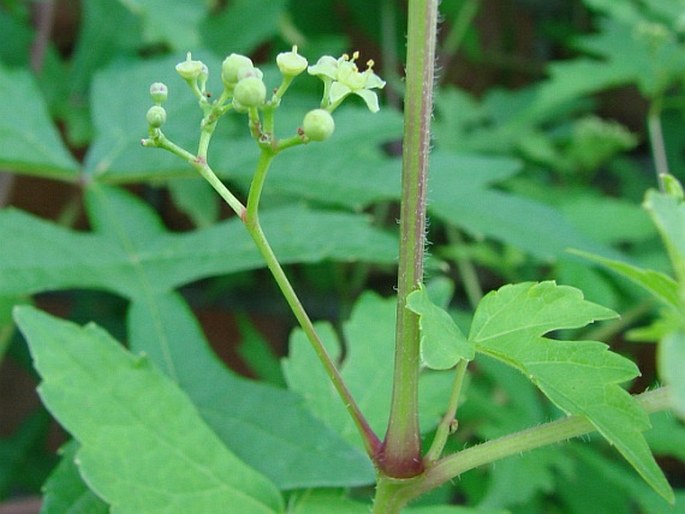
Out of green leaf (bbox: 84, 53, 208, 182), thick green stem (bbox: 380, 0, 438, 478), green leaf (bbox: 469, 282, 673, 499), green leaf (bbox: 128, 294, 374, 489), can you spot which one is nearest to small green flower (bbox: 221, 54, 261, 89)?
thick green stem (bbox: 380, 0, 438, 478)

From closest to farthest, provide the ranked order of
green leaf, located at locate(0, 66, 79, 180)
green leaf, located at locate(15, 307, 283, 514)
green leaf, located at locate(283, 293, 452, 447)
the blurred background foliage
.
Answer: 1. green leaf, located at locate(15, 307, 283, 514)
2. green leaf, located at locate(283, 293, 452, 447)
3. green leaf, located at locate(0, 66, 79, 180)
4. the blurred background foliage

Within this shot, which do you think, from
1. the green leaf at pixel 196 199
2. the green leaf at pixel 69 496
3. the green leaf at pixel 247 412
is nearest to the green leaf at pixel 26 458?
the green leaf at pixel 196 199

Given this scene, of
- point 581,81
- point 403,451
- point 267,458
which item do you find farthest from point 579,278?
point 403,451

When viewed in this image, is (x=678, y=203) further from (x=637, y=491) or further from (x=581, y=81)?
(x=581, y=81)

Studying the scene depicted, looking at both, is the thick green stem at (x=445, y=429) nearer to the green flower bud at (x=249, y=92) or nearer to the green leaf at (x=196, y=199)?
the green flower bud at (x=249, y=92)

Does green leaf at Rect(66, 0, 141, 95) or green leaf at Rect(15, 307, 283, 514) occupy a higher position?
green leaf at Rect(66, 0, 141, 95)

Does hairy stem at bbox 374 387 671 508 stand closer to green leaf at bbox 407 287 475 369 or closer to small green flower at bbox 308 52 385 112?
green leaf at bbox 407 287 475 369
